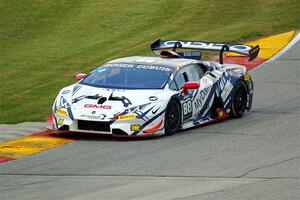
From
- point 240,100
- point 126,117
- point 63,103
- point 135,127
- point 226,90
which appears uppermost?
point 63,103

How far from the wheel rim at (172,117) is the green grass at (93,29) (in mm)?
4177

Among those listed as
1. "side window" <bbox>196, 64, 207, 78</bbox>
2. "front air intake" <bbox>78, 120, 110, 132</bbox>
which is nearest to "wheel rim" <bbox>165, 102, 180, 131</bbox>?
"front air intake" <bbox>78, 120, 110, 132</bbox>

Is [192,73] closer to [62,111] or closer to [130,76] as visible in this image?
[130,76]

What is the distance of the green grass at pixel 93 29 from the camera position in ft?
73.9

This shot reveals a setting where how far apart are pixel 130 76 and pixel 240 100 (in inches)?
106

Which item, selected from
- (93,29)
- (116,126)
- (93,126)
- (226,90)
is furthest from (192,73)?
(93,29)

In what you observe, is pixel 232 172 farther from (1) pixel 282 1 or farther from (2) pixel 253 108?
(1) pixel 282 1

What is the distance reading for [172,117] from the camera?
15883 millimetres

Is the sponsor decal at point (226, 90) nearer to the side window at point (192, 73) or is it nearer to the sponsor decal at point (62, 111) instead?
the side window at point (192, 73)

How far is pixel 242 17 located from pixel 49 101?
37.9 feet

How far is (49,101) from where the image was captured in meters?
19.3

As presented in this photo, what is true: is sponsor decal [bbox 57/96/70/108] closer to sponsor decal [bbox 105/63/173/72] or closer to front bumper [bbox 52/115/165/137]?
front bumper [bbox 52/115/165/137]

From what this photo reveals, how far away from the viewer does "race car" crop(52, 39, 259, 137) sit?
15352mm

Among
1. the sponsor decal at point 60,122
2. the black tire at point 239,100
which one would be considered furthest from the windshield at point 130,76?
the black tire at point 239,100
